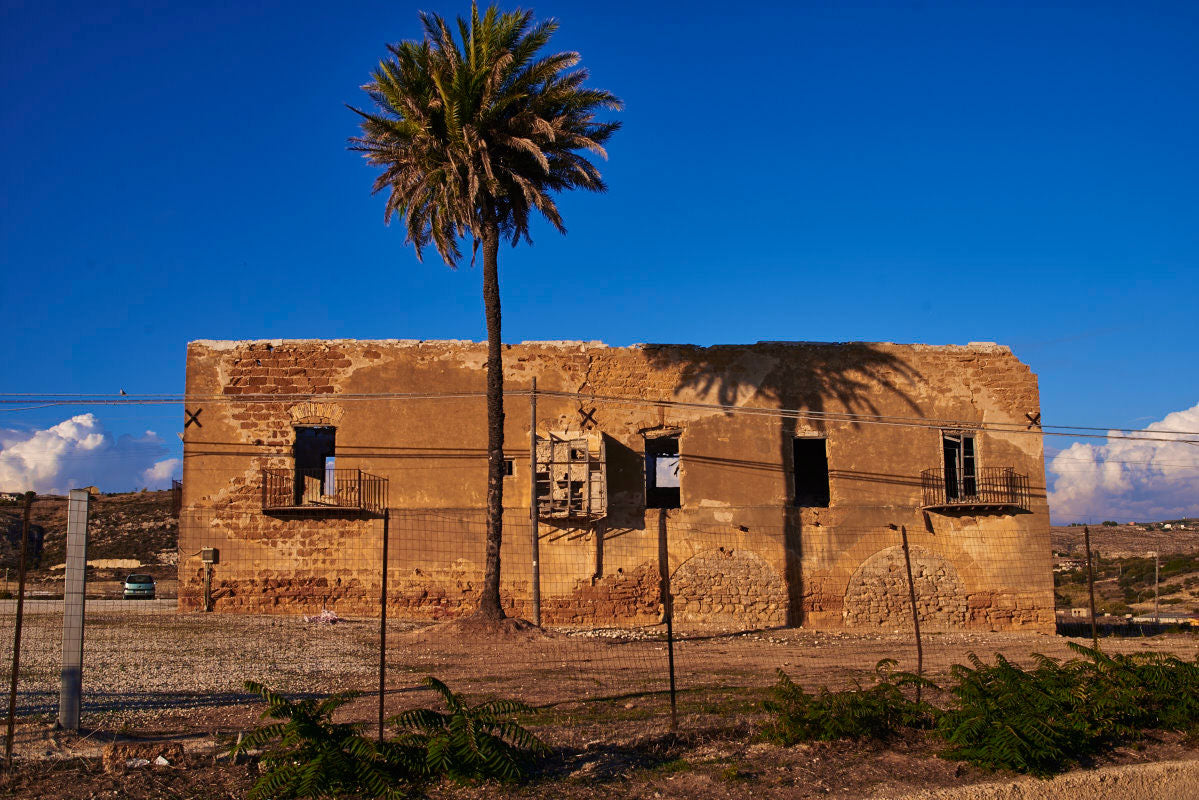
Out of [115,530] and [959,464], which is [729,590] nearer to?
[959,464]

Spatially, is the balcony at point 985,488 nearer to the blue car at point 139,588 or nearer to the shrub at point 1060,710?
the shrub at point 1060,710

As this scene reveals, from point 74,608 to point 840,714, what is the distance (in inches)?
258

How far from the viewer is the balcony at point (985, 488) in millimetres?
21531

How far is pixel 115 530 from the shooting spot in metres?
44.8

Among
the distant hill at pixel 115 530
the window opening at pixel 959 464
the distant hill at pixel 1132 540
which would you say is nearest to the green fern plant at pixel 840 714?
the window opening at pixel 959 464

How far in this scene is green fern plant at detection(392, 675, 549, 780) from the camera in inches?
267

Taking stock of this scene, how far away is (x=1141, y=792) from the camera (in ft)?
25.8

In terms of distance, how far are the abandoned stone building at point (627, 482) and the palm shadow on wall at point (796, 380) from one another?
2.0 inches

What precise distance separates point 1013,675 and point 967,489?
1422 cm

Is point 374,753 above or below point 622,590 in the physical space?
below

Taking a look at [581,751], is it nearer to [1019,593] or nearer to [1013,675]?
[1013,675]

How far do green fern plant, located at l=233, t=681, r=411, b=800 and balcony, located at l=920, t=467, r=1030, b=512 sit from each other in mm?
17229

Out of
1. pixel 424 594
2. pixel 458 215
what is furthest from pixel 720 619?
pixel 458 215

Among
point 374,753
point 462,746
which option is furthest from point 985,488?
point 374,753
